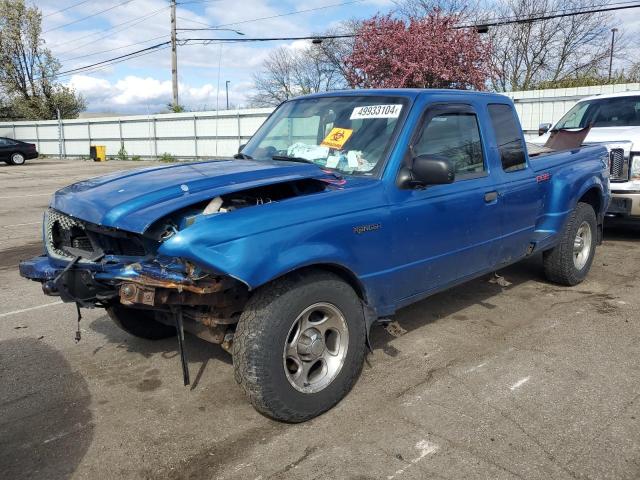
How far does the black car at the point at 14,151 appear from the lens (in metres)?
28.2

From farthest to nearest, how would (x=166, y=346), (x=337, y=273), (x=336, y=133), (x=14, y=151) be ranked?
(x=14, y=151) → (x=166, y=346) → (x=336, y=133) → (x=337, y=273)

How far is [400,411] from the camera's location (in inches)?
132

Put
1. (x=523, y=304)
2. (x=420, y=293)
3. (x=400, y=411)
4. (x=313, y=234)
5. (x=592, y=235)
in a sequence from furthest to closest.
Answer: (x=592, y=235)
(x=523, y=304)
(x=420, y=293)
(x=400, y=411)
(x=313, y=234)

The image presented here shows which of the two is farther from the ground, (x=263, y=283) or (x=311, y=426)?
(x=263, y=283)

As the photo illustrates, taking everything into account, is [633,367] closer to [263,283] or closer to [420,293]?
[420,293]

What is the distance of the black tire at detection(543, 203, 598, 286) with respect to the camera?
18.4 ft

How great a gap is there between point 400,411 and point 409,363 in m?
0.73

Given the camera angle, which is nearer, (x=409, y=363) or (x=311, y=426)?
(x=311, y=426)

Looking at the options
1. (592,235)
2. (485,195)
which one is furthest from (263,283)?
(592,235)

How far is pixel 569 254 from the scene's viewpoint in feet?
18.6

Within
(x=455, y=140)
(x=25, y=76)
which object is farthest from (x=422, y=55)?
(x=25, y=76)

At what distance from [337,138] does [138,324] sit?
6.89 ft

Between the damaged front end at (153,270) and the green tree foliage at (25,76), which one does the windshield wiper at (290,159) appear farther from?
the green tree foliage at (25,76)

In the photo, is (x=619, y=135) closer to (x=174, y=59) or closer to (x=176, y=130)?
(x=176, y=130)
